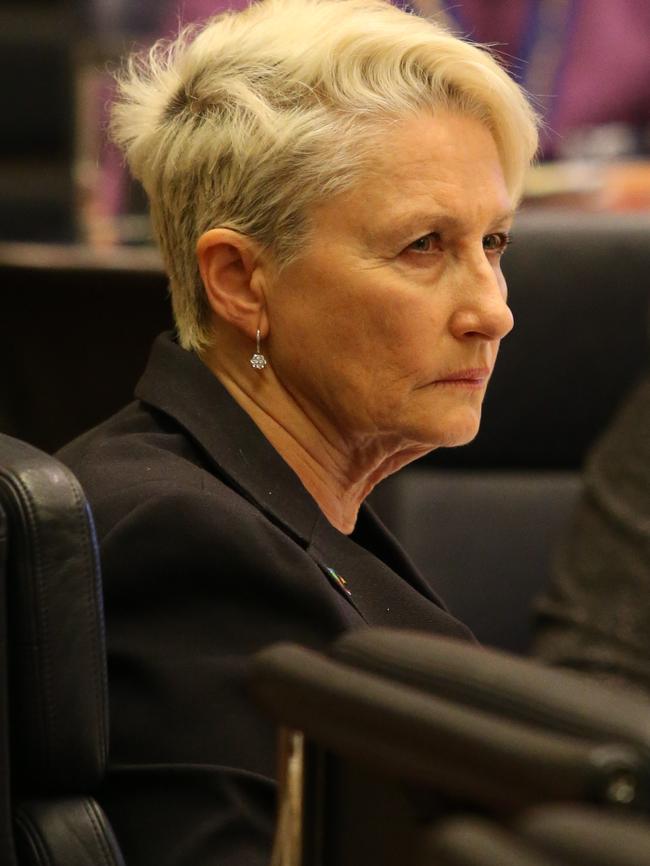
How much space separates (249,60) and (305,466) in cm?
38

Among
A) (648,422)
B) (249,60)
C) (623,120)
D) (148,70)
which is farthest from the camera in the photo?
(623,120)

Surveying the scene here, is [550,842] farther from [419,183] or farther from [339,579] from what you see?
[419,183]

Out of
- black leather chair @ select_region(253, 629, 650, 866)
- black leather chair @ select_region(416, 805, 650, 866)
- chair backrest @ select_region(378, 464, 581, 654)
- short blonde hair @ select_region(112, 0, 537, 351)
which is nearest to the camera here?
black leather chair @ select_region(416, 805, 650, 866)

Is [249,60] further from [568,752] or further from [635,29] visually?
[635,29]

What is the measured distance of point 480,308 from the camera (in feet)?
4.69

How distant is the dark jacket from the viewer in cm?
108

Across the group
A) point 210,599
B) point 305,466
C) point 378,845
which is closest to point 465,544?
point 305,466

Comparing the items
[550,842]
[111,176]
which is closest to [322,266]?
[550,842]

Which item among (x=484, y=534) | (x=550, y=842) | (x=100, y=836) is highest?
(x=550, y=842)

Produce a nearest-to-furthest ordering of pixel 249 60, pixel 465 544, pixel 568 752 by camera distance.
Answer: pixel 568 752
pixel 249 60
pixel 465 544

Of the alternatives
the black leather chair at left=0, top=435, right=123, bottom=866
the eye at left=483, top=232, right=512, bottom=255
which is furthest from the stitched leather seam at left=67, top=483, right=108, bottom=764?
the eye at left=483, top=232, right=512, bottom=255

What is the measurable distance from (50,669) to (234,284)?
50 cm

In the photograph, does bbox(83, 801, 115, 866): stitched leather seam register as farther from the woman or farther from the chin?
the chin

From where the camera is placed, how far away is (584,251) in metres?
2.83
